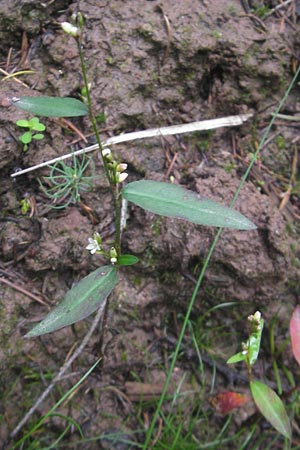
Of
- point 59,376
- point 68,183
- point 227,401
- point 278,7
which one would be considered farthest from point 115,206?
point 278,7

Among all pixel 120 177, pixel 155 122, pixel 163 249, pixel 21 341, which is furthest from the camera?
pixel 155 122

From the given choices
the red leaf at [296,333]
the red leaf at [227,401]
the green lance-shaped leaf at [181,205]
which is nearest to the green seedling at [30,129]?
the green lance-shaped leaf at [181,205]

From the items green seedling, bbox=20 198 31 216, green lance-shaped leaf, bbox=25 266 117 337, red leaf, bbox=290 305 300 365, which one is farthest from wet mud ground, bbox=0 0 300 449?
green lance-shaped leaf, bbox=25 266 117 337

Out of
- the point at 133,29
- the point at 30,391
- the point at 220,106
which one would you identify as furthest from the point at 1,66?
the point at 30,391

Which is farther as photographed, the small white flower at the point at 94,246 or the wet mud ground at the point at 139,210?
the wet mud ground at the point at 139,210

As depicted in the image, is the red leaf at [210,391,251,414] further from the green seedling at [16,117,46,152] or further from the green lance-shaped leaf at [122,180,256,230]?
the green seedling at [16,117,46,152]

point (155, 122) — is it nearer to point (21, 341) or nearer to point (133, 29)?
point (133, 29)

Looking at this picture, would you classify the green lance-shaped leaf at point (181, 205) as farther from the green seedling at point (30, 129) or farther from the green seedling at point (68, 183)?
the green seedling at point (30, 129)
